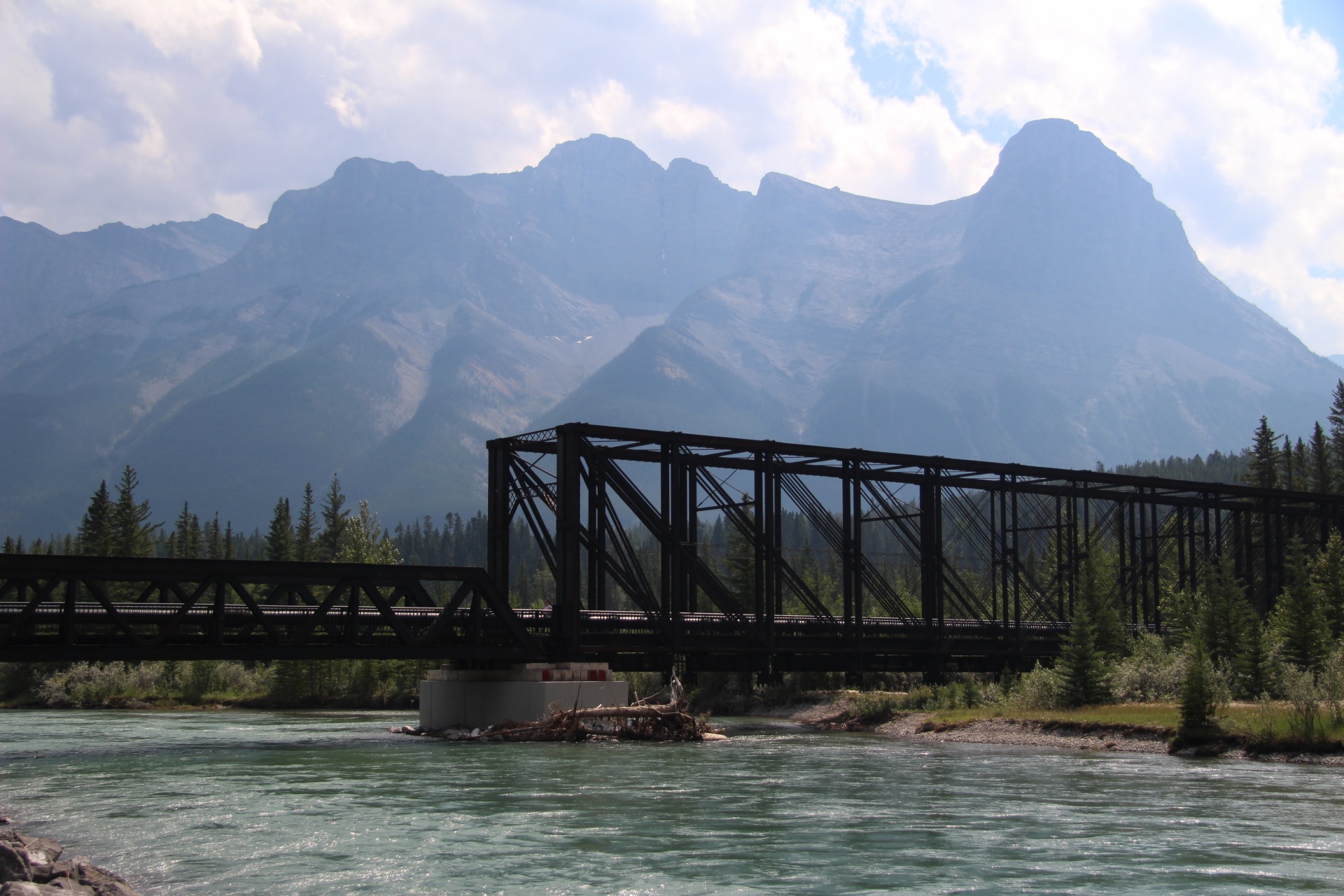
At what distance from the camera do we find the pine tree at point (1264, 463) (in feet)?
358

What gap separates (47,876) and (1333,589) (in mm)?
60345

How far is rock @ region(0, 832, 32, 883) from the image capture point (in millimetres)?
16812

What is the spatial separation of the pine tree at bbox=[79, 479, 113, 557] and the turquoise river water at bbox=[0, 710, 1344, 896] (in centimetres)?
8126

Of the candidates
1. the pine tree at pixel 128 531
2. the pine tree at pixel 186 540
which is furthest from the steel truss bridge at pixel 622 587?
the pine tree at pixel 186 540

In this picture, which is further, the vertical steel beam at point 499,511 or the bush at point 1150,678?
the vertical steel beam at point 499,511

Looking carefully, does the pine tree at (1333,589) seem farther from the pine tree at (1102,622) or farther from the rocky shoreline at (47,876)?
the rocky shoreline at (47,876)

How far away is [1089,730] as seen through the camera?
153 feet

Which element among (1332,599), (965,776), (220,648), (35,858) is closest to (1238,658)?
(1332,599)

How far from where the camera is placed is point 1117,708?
4916cm

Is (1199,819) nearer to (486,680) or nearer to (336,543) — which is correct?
(486,680)

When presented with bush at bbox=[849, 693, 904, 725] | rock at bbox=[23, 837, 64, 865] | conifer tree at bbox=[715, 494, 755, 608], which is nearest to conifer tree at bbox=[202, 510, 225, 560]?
conifer tree at bbox=[715, 494, 755, 608]

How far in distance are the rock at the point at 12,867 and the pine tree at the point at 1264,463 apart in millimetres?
110773

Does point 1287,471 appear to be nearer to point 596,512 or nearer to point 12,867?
point 596,512

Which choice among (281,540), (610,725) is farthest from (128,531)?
(610,725)
